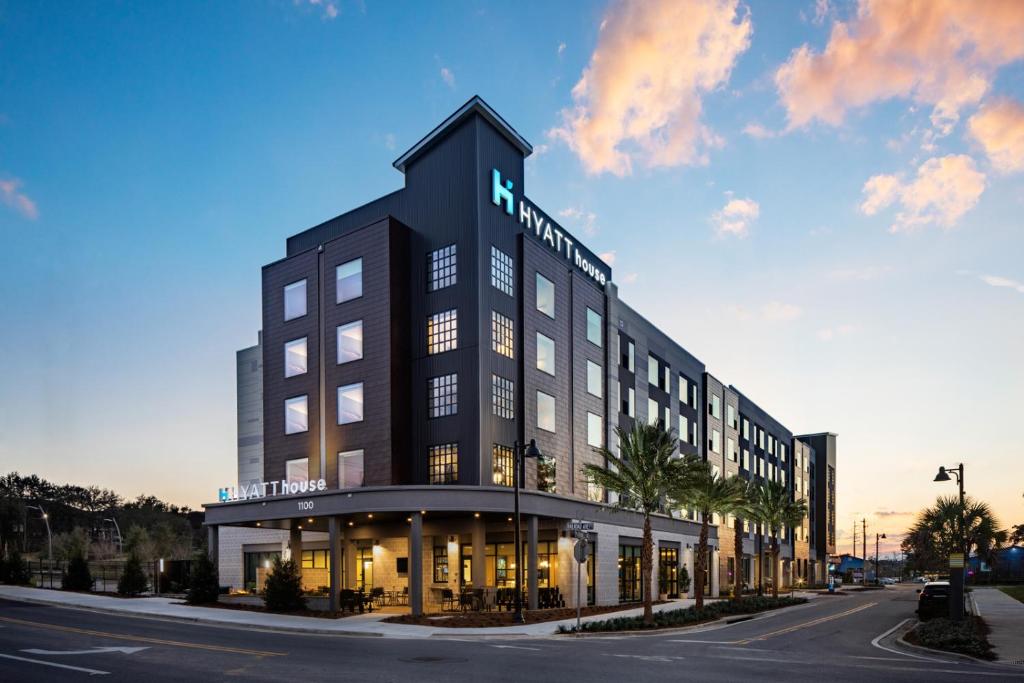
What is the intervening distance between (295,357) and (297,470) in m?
6.64

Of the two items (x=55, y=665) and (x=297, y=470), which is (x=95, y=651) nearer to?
(x=55, y=665)

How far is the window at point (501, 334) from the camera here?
41.6m

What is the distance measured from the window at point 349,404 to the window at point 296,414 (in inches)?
123

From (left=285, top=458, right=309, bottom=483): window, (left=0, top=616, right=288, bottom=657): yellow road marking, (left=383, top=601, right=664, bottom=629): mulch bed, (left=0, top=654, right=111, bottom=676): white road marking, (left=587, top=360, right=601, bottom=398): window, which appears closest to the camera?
(left=0, top=654, right=111, bottom=676): white road marking

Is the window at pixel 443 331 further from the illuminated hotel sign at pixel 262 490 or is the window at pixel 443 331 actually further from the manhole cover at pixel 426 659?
the manhole cover at pixel 426 659

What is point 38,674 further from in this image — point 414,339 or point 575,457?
point 575,457

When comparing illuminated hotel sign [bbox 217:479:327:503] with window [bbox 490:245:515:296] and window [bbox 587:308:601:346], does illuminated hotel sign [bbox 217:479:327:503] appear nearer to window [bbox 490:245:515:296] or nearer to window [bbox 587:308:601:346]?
window [bbox 490:245:515:296]

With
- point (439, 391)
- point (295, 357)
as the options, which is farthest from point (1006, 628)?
point (295, 357)

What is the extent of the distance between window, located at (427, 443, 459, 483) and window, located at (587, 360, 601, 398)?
1320 cm

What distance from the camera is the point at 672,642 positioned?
27.1 meters

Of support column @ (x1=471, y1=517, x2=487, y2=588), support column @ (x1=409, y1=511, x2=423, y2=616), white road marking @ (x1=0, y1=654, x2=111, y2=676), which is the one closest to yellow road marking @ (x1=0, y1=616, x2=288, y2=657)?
white road marking @ (x1=0, y1=654, x2=111, y2=676)

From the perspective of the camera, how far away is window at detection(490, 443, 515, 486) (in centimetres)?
4041

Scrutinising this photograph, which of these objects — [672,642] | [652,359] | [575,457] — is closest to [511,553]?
[575,457]

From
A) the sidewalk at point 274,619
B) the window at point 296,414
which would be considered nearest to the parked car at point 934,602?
the sidewalk at point 274,619
